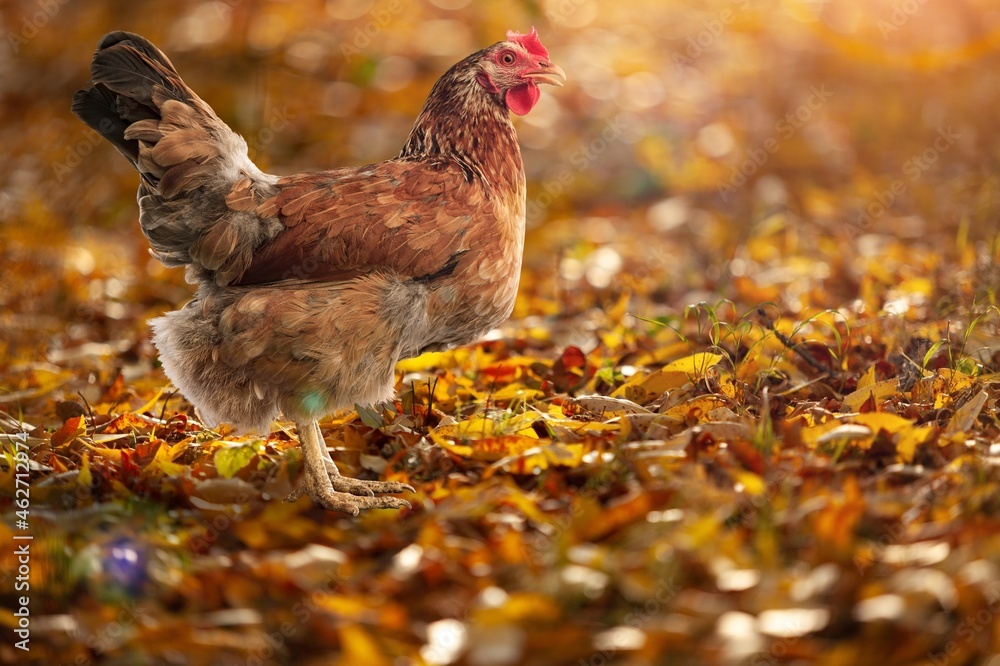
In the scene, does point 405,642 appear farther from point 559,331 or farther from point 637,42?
point 637,42

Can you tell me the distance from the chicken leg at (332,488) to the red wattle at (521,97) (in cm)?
174

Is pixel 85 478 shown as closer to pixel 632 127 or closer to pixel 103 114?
pixel 103 114

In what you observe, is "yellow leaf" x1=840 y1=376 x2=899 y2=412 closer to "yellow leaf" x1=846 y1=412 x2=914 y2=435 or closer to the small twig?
the small twig

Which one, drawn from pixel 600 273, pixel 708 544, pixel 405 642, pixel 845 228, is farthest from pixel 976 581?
pixel 845 228

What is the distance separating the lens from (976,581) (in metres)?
2.20

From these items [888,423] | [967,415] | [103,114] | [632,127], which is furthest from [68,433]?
[632,127]

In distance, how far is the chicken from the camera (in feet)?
11.3

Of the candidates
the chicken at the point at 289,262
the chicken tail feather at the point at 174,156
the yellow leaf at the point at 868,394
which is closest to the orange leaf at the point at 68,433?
the chicken at the point at 289,262

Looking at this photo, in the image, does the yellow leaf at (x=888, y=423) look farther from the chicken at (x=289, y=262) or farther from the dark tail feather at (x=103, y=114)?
the dark tail feather at (x=103, y=114)

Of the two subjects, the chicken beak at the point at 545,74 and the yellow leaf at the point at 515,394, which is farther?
the chicken beak at the point at 545,74

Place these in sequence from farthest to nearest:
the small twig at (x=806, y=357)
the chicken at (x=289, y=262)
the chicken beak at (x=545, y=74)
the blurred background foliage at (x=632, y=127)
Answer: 1. the blurred background foliage at (x=632, y=127)
2. the chicken beak at (x=545, y=74)
3. the small twig at (x=806, y=357)
4. the chicken at (x=289, y=262)

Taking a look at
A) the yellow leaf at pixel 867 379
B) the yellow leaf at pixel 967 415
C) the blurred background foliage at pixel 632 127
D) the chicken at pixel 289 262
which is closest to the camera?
the yellow leaf at pixel 967 415

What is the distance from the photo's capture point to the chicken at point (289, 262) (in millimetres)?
3438

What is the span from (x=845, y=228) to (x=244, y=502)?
5324 millimetres
